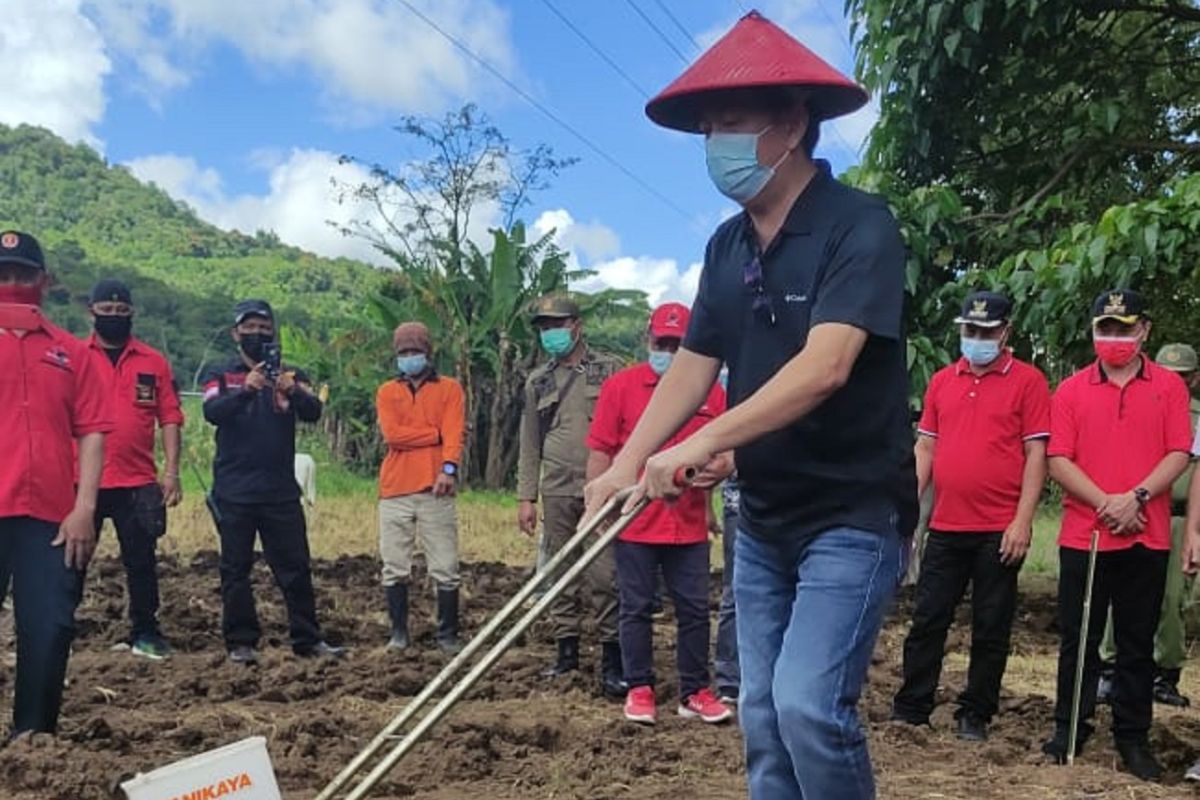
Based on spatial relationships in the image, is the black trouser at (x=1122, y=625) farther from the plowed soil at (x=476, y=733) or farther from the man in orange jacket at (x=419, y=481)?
the man in orange jacket at (x=419, y=481)

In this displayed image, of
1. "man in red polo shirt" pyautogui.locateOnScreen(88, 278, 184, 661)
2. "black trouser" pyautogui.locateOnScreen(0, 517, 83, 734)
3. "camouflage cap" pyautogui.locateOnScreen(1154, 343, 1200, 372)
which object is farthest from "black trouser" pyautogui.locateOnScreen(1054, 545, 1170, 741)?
"man in red polo shirt" pyautogui.locateOnScreen(88, 278, 184, 661)

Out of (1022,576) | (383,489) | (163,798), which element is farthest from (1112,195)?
(163,798)

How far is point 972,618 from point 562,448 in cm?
214

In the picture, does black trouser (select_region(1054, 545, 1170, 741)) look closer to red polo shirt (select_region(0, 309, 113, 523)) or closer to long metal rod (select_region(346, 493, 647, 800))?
long metal rod (select_region(346, 493, 647, 800))

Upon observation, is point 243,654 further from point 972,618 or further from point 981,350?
point 981,350

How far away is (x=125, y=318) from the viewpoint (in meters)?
6.90

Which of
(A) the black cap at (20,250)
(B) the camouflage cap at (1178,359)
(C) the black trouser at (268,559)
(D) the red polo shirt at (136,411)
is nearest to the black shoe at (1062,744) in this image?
(B) the camouflage cap at (1178,359)

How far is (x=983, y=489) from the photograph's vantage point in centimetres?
528

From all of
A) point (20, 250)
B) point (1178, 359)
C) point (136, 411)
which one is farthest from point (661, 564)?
point (136, 411)

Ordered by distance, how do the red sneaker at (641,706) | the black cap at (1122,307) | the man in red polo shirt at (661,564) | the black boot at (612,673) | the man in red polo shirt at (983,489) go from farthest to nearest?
1. the black boot at (612,673)
2. the man in red polo shirt at (661,564)
3. the red sneaker at (641,706)
4. the man in red polo shirt at (983,489)
5. the black cap at (1122,307)

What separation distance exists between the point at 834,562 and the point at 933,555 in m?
2.81

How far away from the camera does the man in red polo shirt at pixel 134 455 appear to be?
6.86 metres

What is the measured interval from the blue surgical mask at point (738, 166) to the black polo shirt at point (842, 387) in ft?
0.33

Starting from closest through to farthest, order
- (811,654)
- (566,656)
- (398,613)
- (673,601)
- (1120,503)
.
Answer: (811,654) < (1120,503) < (673,601) < (566,656) < (398,613)
